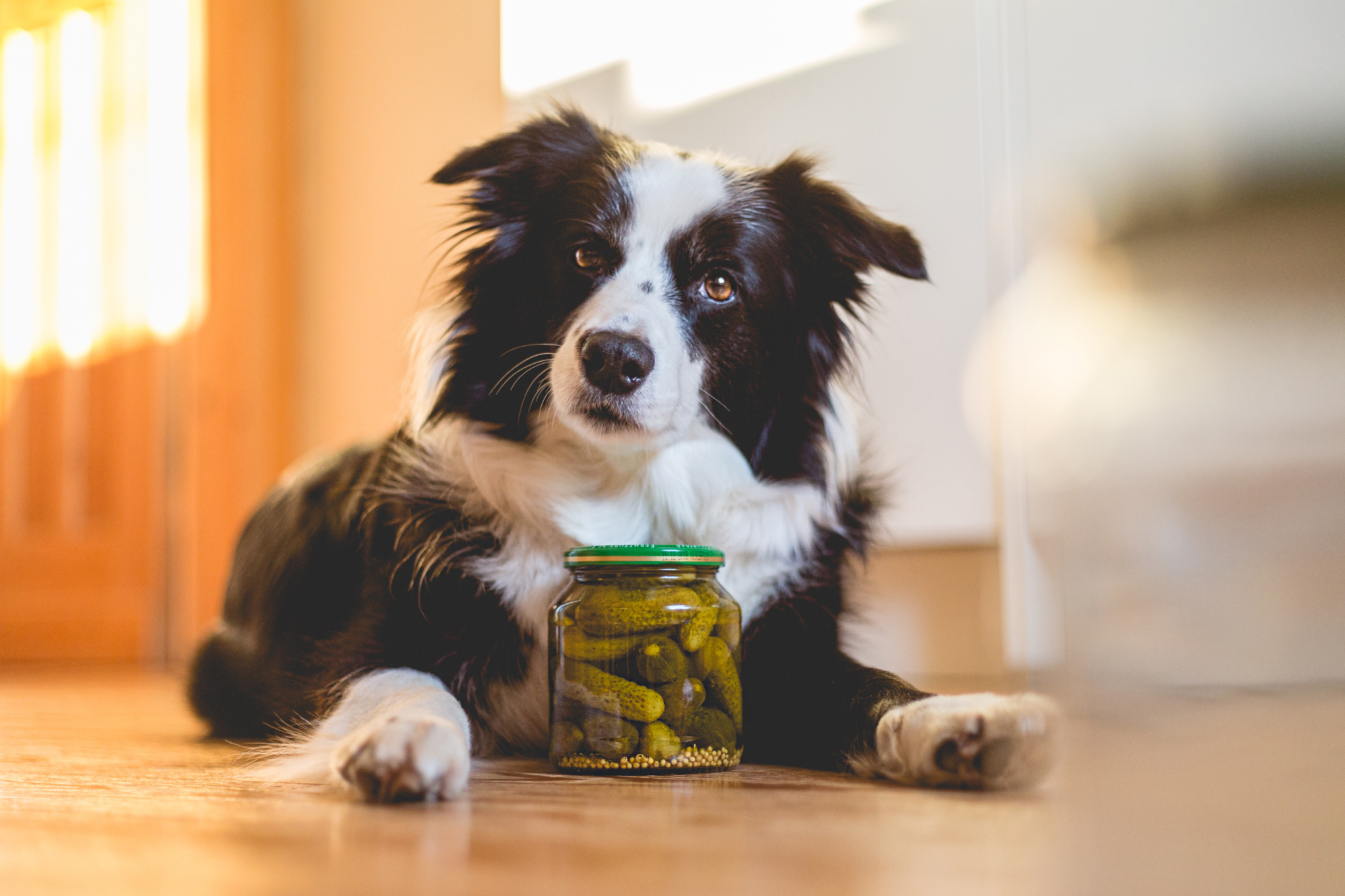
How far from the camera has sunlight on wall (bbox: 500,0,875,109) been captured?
7.50 feet

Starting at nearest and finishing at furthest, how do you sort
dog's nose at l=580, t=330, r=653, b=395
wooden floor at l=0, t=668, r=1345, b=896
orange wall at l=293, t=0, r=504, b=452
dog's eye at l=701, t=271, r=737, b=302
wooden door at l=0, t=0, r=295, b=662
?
wooden floor at l=0, t=668, r=1345, b=896 → dog's nose at l=580, t=330, r=653, b=395 → dog's eye at l=701, t=271, r=737, b=302 → orange wall at l=293, t=0, r=504, b=452 → wooden door at l=0, t=0, r=295, b=662

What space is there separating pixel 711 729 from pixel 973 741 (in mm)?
257

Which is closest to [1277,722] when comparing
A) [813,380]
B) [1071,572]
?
[813,380]

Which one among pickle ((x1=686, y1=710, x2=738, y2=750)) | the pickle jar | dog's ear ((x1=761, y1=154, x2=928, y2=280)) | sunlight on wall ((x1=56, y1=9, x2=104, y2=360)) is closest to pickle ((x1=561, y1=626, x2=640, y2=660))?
the pickle jar

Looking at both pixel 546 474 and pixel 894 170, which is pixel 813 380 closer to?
pixel 546 474

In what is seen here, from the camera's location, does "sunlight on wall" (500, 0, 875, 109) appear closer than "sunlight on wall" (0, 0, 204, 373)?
Yes

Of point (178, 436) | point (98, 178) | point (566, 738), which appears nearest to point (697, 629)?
point (566, 738)

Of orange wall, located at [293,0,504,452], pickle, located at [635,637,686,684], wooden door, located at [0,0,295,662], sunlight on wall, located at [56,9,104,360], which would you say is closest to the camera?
pickle, located at [635,637,686,684]

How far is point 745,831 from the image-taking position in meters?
0.85

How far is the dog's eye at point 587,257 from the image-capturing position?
4.26 feet

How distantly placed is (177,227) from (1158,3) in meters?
2.93

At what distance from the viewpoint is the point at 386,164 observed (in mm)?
2963

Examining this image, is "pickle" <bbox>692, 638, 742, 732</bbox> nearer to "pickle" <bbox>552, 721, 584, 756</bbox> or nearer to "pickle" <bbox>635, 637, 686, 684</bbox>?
"pickle" <bbox>635, 637, 686, 684</bbox>

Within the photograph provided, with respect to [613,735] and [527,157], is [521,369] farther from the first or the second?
[613,735]
